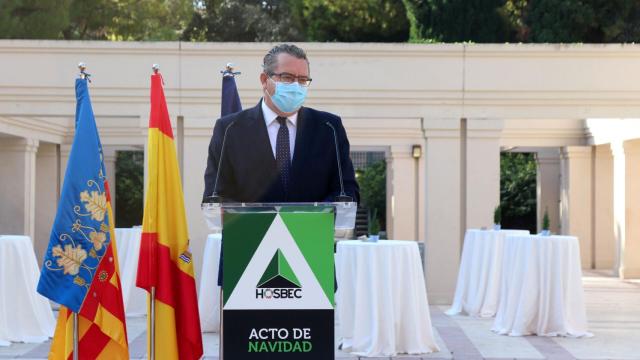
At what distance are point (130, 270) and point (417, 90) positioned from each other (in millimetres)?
4008

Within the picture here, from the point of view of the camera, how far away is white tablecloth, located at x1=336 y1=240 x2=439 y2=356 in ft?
24.4

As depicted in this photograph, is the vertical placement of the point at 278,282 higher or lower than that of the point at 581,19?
lower

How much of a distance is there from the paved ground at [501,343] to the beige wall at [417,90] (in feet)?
5.18

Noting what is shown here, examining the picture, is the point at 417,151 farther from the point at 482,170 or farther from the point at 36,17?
the point at 36,17

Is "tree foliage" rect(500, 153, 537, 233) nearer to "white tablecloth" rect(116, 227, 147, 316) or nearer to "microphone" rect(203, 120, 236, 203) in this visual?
"white tablecloth" rect(116, 227, 147, 316)

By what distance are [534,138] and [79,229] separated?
40.8ft

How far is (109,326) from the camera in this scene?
5242 mm

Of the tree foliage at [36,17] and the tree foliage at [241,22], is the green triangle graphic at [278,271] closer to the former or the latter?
the tree foliage at [36,17]

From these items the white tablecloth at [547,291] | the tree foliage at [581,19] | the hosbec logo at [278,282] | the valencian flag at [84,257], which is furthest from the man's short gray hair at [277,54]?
the tree foliage at [581,19]

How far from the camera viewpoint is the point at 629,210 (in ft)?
49.1

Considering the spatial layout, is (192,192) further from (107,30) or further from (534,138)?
(107,30)

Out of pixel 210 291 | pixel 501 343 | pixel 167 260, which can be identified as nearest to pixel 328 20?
pixel 210 291

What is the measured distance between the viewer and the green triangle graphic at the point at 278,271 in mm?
3133

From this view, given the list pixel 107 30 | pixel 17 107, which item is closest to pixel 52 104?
pixel 17 107
